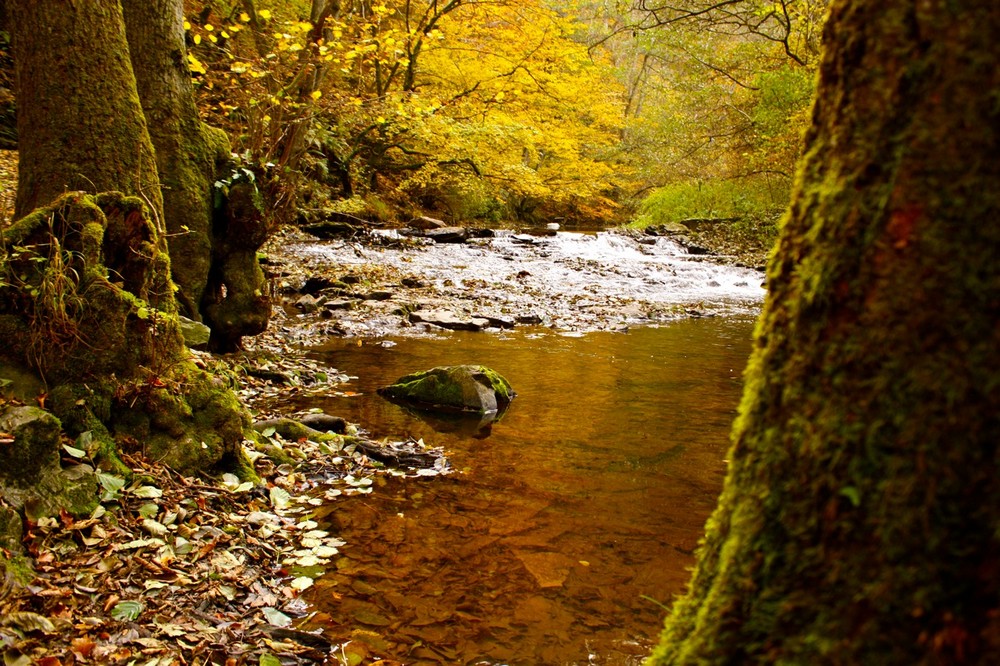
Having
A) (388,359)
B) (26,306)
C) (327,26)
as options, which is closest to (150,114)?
(26,306)

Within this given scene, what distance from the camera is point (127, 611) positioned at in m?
2.50

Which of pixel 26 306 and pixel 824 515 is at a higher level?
pixel 824 515

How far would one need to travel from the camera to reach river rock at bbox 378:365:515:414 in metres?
6.10

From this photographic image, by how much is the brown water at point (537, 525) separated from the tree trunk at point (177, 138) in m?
1.76

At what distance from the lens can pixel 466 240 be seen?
17.3 m

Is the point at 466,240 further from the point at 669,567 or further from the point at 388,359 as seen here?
the point at 669,567

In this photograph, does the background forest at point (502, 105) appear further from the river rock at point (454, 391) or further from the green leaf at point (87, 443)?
the green leaf at point (87, 443)

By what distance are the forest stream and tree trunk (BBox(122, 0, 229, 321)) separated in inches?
67.2

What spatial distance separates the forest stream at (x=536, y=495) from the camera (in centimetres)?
295

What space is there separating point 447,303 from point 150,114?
6070mm

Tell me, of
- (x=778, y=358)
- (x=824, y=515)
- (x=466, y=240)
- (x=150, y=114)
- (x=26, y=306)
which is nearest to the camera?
(x=824, y=515)

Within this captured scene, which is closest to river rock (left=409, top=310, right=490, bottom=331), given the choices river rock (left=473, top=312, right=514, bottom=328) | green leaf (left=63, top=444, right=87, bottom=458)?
river rock (left=473, top=312, right=514, bottom=328)

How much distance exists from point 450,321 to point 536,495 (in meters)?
5.81

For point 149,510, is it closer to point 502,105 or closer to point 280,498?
point 280,498
